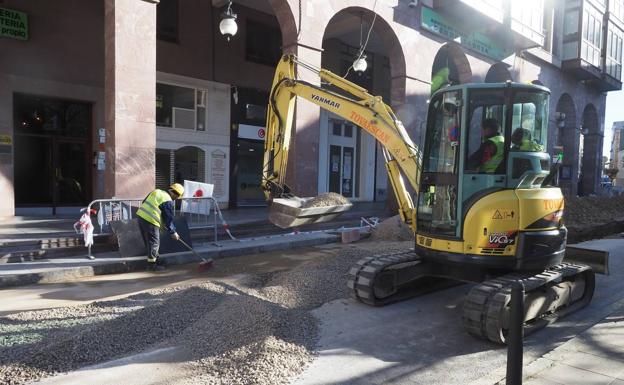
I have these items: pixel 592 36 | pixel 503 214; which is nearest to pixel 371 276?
pixel 503 214

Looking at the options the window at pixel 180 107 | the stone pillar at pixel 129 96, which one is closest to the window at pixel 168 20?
the window at pixel 180 107

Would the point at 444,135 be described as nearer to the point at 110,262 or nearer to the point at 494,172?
the point at 494,172

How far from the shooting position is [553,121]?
23.7 meters

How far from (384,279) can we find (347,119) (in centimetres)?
279

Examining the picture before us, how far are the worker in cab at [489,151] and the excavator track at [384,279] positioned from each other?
1.61m

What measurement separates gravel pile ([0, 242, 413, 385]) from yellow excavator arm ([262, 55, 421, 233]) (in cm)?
185

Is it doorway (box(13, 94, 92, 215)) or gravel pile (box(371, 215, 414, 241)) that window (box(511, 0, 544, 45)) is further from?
doorway (box(13, 94, 92, 215))

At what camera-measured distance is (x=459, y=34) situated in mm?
17562

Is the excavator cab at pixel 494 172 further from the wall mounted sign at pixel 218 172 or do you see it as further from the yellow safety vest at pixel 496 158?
the wall mounted sign at pixel 218 172

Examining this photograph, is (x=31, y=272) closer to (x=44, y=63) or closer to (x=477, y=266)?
(x=477, y=266)

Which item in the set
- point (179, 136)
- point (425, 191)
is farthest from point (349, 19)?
point (425, 191)

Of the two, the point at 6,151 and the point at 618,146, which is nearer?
the point at 6,151

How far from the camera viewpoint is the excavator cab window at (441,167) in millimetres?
5461

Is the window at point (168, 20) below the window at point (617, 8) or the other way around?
below
